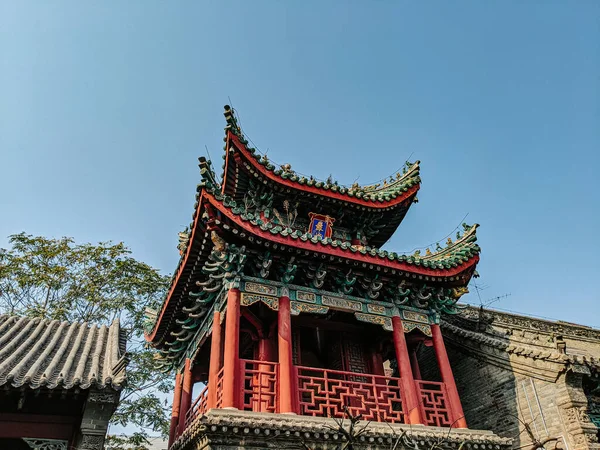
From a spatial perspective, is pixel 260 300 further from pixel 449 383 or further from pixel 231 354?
pixel 449 383

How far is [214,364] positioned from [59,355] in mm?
2689

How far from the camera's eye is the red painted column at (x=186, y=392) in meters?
10.5

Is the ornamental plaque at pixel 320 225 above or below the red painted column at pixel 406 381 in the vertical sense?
above

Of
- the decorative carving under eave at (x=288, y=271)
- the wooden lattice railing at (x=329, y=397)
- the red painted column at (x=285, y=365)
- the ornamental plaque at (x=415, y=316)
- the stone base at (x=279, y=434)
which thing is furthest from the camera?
the ornamental plaque at (x=415, y=316)

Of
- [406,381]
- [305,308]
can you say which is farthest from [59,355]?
[406,381]

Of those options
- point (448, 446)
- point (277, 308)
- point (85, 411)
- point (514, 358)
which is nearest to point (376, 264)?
point (277, 308)

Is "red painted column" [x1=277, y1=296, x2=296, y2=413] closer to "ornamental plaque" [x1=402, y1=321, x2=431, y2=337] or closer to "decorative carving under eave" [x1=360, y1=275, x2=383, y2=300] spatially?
"decorative carving under eave" [x1=360, y1=275, x2=383, y2=300]

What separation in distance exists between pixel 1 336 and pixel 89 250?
11313mm

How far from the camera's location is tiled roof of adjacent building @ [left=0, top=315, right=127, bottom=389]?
261 inches

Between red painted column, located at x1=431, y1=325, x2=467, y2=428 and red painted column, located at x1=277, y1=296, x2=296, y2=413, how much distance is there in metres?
2.97

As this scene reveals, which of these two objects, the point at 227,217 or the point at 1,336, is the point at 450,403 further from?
the point at 1,336

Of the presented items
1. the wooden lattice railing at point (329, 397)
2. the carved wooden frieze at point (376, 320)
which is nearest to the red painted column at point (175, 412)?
the wooden lattice railing at point (329, 397)

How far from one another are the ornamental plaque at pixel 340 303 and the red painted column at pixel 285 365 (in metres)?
0.87

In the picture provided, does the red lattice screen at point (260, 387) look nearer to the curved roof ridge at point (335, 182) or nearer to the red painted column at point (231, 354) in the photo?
the red painted column at point (231, 354)
